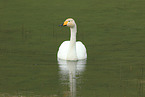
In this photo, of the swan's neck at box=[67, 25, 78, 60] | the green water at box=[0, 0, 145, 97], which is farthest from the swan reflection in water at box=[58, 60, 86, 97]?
the swan's neck at box=[67, 25, 78, 60]

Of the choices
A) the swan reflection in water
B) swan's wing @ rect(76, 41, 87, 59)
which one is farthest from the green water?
swan's wing @ rect(76, 41, 87, 59)

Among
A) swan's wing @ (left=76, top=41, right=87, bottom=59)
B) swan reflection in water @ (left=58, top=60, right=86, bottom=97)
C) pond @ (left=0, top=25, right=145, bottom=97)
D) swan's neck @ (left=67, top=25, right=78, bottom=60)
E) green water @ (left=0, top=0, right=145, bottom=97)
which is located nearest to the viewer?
pond @ (left=0, top=25, right=145, bottom=97)

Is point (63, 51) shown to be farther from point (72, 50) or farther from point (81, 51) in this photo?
point (81, 51)

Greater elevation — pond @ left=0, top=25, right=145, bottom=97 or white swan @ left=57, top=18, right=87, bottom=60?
white swan @ left=57, top=18, right=87, bottom=60

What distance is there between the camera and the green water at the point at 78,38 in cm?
1040

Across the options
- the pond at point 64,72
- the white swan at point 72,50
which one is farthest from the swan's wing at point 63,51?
the pond at point 64,72

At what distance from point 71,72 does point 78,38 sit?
158 inches

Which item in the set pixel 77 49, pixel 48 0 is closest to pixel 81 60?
pixel 77 49

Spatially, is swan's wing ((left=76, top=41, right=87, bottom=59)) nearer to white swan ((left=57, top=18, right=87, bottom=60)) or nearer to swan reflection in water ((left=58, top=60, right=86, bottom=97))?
white swan ((left=57, top=18, right=87, bottom=60))

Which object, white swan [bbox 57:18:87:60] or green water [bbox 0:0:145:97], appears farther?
white swan [bbox 57:18:87:60]

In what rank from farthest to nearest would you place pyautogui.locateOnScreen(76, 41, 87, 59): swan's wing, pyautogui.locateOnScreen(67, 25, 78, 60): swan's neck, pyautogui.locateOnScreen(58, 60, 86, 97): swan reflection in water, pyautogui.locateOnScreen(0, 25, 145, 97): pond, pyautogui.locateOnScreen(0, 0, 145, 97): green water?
1. pyautogui.locateOnScreen(76, 41, 87, 59): swan's wing
2. pyautogui.locateOnScreen(67, 25, 78, 60): swan's neck
3. pyautogui.locateOnScreen(58, 60, 86, 97): swan reflection in water
4. pyautogui.locateOnScreen(0, 0, 145, 97): green water
5. pyautogui.locateOnScreen(0, 25, 145, 97): pond

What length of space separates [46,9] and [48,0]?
2241 millimetres

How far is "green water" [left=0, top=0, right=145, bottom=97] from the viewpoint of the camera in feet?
34.1

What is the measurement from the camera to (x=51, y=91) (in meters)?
10.1
